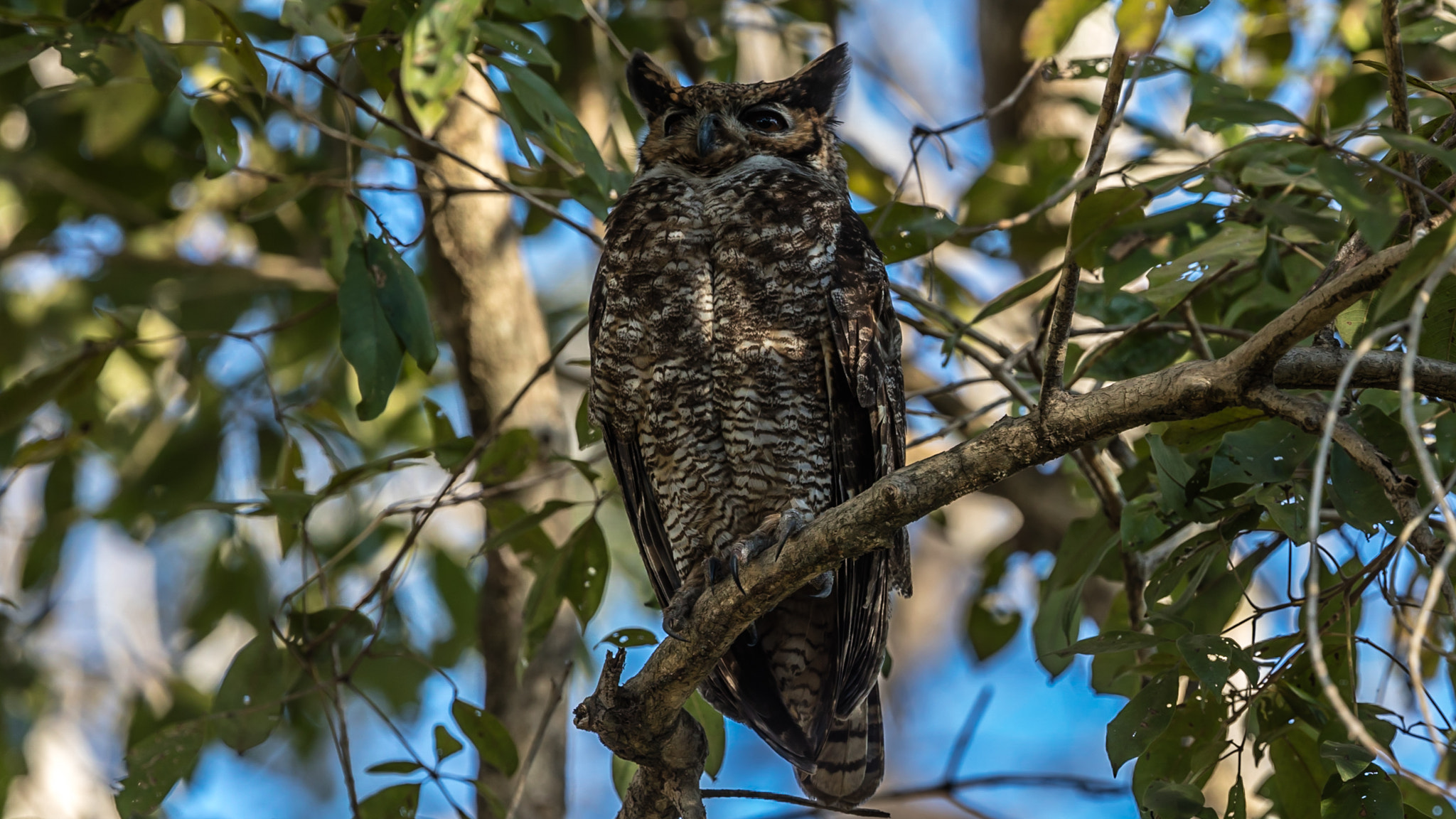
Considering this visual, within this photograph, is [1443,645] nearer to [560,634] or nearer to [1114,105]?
[1114,105]

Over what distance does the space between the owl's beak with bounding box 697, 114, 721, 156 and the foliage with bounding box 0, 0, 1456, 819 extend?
0.37m

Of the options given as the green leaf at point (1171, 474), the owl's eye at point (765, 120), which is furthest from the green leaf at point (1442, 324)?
the owl's eye at point (765, 120)

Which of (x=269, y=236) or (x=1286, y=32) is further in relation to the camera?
(x=269, y=236)

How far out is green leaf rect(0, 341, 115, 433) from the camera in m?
2.94

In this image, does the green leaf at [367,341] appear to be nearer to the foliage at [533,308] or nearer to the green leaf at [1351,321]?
the foliage at [533,308]

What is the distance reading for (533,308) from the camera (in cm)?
379

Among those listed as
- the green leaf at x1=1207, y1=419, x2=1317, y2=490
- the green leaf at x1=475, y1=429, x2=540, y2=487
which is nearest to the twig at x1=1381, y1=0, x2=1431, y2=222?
the green leaf at x1=1207, y1=419, x2=1317, y2=490

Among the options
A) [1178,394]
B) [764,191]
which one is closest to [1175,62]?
[764,191]

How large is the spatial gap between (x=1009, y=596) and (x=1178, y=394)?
2310 mm

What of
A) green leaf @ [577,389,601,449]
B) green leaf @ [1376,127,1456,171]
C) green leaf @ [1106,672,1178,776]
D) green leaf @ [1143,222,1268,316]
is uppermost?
green leaf @ [577,389,601,449]

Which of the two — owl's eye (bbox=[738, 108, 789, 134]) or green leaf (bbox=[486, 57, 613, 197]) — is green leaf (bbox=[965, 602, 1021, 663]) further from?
green leaf (bbox=[486, 57, 613, 197])

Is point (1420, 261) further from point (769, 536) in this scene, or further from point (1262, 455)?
point (769, 536)

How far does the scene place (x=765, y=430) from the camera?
2.68 meters

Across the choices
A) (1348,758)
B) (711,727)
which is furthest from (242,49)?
(1348,758)
